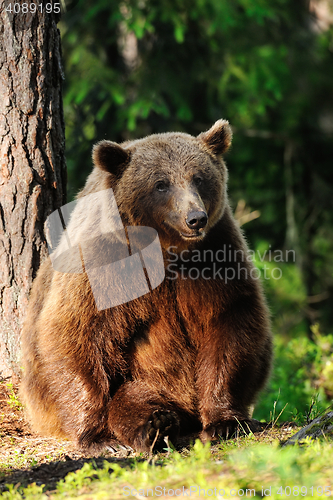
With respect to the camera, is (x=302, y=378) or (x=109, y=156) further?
(x=302, y=378)

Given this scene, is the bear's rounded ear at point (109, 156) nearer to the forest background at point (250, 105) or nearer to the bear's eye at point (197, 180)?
the bear's eye at point (197, 180)

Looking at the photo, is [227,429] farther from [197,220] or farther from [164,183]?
[164,183]

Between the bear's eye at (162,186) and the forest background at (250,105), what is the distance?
311cm

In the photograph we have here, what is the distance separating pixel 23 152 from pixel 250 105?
7421mm

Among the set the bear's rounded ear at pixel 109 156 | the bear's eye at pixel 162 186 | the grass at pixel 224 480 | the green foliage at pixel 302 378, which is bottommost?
the green foliage at pixel 302 378

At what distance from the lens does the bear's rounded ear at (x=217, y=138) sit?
4.54 m

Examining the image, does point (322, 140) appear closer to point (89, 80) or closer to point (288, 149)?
point (288, 149)

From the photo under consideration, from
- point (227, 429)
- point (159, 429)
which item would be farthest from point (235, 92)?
point (159, 429)

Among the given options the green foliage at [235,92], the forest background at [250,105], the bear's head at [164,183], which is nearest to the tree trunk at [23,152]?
the bear's head at [164,183]

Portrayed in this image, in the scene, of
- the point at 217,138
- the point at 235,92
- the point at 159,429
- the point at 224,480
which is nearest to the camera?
the point at 224,480

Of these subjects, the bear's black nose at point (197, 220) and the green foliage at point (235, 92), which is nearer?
the bear's black nose at point (197, 220)

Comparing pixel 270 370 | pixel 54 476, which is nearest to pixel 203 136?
pixel 270 370

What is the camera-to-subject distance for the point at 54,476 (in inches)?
118

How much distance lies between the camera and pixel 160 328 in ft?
13.5
